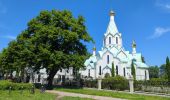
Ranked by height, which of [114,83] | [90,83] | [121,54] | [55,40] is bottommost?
[90,83]

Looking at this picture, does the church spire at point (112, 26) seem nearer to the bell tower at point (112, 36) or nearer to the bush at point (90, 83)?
the bell tower at point (112, 36)

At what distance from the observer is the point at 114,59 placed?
Answer: 227 ft

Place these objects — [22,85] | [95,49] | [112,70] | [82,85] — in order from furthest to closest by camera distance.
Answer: [95,49], [112,70], [82,85], [22,85]

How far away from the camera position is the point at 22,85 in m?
31.5

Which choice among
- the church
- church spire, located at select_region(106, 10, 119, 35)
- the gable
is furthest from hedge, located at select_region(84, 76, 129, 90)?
church spire, located at select_region(106, 10, 119, 35)

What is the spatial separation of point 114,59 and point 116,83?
29.8 meters

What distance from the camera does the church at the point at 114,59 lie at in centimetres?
6794

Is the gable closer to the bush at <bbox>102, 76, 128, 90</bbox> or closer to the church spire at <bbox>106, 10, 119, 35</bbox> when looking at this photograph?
the church spire at <bbox>106, 10, 119, 35</bbox>

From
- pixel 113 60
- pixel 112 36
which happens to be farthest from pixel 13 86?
pixel 112 36

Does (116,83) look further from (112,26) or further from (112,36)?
(112,26)

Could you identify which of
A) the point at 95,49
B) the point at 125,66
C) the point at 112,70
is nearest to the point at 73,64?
the point at 112,70

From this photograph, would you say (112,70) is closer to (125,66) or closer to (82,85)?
(125,66)

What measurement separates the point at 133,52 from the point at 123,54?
4962mm

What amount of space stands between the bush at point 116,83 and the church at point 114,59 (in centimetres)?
2320
